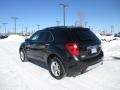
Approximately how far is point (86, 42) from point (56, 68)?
136 centimetres

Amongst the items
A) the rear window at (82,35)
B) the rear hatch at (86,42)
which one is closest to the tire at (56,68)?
the rear hatch at (86,42)

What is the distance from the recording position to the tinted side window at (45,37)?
5814 mm

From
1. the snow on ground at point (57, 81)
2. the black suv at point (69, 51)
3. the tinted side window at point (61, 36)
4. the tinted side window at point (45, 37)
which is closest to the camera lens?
the snow on ground at point (57, 81)

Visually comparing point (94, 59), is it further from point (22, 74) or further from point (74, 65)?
point (22, 74)

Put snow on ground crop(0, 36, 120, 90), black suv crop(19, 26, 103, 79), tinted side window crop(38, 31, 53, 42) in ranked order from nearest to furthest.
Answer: snow on ground crop(0, 36, 120, 90) → black suv crop(19, 26, 103, 79) → tinted side window crop(38, 31, 53, 42)

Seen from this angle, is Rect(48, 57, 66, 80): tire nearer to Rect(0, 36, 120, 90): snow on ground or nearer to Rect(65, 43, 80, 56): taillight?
Rect(0, 36, 120, 90): snow on ground

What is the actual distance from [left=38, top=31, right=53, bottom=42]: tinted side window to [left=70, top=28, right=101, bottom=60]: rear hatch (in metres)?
0.99

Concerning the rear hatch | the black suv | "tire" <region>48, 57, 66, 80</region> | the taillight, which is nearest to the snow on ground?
"tire" <region>48, 57, 66, 80</region>

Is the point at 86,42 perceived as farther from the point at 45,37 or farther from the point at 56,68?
the point at 45,37

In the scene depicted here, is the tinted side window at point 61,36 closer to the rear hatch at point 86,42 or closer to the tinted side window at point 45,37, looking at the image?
the rear hatch at point 86,42

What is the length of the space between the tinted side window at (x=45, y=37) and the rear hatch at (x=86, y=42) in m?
0.99

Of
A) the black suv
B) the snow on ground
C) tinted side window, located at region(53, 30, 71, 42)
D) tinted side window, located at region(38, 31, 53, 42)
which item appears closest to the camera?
the snow on ground

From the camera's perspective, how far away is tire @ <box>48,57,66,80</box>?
5149 mm

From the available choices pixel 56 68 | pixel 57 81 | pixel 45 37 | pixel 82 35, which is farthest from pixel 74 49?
pixel 45 37
